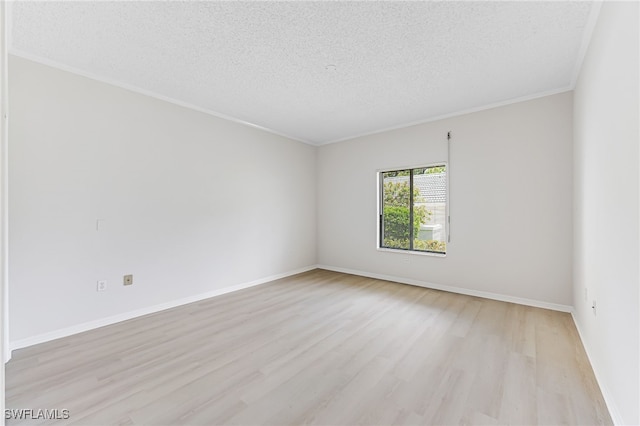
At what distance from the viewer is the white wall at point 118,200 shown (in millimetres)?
Answer: 2518

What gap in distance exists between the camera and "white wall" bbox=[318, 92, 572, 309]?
3275 millimetres

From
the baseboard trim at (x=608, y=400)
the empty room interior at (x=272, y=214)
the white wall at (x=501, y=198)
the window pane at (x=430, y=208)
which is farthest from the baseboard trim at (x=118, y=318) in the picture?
the baseboard trim at (x=608, y=400)

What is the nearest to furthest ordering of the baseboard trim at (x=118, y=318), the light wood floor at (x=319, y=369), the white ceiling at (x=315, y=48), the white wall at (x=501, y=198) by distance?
the light wood floor at (x=319, y=369) → the white ceiling at (x=315, y=48) → the baseboard trim at (x=118, y=318) → the white wall at (x=501, y=198)

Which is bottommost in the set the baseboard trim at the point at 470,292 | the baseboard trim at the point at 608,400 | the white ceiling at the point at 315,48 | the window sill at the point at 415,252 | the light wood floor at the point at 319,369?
the light wood floor at the point at 319,369

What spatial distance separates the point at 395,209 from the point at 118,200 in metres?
3.96

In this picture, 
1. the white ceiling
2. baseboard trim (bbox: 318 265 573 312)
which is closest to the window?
baseboard trim (bbox: 318 265 573 312)

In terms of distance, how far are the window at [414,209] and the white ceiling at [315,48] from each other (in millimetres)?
1233

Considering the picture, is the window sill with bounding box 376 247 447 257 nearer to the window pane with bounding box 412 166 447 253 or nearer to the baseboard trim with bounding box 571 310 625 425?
the window pane with bounding box 412 166 447 253

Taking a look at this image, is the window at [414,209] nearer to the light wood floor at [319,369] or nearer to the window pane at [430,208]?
the window pane at [430,208]

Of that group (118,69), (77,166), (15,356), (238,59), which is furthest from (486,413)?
(118,69)

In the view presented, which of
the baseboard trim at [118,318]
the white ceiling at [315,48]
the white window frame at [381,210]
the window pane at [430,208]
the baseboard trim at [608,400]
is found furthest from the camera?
the window pane at [430,208]

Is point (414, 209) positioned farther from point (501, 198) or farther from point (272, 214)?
point (272, 214)

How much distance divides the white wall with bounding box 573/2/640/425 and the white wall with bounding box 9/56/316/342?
3.97 meters

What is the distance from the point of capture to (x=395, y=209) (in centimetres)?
482
